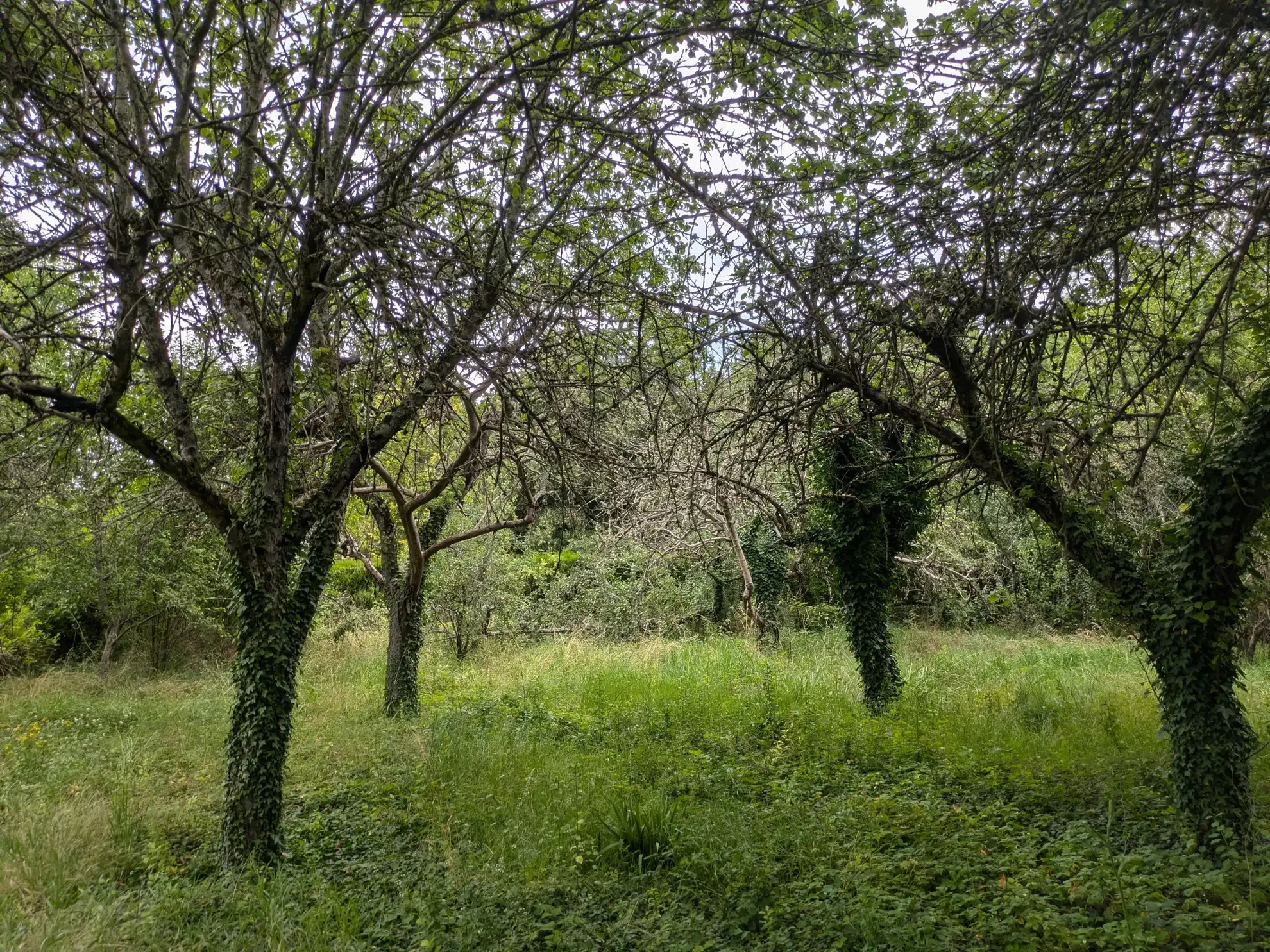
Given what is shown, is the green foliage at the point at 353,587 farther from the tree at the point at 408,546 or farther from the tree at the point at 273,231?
the tree at the point at 273,231

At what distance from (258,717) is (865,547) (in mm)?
6846

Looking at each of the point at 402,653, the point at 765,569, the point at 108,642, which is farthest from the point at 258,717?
the point at 108,642

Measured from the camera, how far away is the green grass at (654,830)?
3863 millimetres

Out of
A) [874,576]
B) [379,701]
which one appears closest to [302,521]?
[379,701]

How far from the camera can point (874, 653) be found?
899 centimetres

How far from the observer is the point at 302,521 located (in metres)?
5.37

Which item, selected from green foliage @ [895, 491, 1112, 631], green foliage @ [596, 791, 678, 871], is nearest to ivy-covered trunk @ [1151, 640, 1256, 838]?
→ green foliage @ [596, 791, 678, 871]

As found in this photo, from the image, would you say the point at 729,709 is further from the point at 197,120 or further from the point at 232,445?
the point at 197,120

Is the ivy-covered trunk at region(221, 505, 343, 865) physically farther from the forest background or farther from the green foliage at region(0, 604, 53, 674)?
the green foliage at region(0, 604, 53, 674)

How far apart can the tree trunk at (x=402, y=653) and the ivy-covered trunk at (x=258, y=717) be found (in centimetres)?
425

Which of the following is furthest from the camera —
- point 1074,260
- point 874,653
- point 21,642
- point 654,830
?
point 21,642

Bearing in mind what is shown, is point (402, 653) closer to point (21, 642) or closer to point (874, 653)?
point (874, 653)

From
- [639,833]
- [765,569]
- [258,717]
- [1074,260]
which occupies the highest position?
[1074,260]

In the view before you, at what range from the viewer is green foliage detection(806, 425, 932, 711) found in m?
8.85
